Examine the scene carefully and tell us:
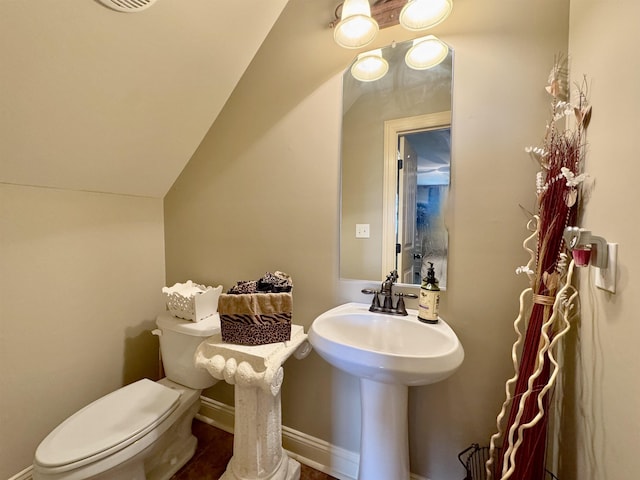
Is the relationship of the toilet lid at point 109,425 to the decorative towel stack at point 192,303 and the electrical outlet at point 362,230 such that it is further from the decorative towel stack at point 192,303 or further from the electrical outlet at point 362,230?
the electrical outlet at point 362,230

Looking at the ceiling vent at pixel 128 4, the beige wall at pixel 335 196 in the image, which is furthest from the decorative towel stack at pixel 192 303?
the ceiling vent at pixel 128 4

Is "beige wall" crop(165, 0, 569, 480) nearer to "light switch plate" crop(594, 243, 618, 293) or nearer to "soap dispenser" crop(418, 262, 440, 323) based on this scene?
"soap dispenser" crop(418, 262, 440, 323)

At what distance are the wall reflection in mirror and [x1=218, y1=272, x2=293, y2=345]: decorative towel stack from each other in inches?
13.9

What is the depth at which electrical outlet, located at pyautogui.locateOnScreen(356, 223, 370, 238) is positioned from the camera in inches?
49.1

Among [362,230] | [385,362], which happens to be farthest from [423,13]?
[385,362]

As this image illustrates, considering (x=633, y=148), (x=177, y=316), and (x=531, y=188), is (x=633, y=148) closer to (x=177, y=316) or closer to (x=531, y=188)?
(x=531, y=188)

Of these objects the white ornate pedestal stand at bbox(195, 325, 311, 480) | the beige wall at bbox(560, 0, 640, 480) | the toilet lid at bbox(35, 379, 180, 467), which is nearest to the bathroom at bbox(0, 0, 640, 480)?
the beige wall at bbox(560, 0, 640, 480)

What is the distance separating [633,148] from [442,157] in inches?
22.1

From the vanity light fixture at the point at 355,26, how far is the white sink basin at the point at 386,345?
1.16 m

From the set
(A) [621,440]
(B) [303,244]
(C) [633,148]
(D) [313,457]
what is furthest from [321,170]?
(D) [313,457]

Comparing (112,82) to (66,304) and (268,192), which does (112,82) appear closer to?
(268,192)

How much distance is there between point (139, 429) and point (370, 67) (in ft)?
5.99

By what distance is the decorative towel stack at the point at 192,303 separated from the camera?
4.40 feet

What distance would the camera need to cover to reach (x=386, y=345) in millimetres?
1070
